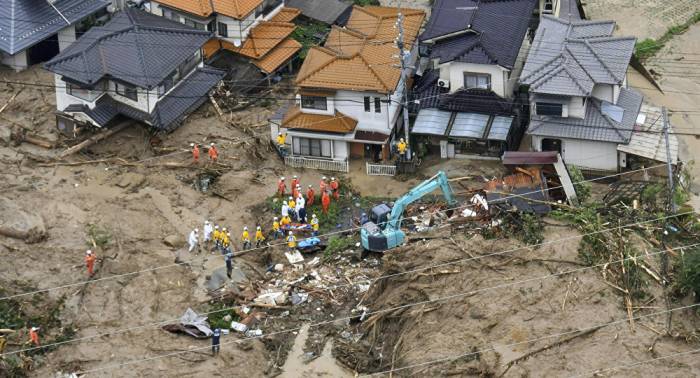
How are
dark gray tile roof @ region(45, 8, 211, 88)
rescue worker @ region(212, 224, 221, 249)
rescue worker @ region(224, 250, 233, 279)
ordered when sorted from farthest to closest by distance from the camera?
dark gray tile roof @ region(45, 8, 211, 88) → rescue worker @ region(212, 224, 221, 249) → rescue worker @ region(224, 250, 233, 279)

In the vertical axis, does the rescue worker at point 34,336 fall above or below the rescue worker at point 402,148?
below

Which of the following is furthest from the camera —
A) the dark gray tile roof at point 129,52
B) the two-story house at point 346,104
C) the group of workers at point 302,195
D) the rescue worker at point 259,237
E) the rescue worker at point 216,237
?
the dark gray tile roof at point 129,52

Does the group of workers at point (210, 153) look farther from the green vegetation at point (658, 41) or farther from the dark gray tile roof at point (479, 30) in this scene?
the green vegetation at point (658, 41)

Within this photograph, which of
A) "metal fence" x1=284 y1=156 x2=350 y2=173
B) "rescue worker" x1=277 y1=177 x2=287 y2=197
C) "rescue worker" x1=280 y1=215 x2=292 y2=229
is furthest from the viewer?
"metal fence" x1=284 y1=156 x2=350 y2=173

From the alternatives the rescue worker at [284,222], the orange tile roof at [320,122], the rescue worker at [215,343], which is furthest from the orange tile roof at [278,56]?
the rescue worker at [215,343]

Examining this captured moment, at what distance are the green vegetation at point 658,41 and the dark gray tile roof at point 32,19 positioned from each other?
1183 inches

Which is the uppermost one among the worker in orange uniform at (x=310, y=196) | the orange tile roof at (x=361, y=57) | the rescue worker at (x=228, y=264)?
the orange tile roof at (x=361, y=57)

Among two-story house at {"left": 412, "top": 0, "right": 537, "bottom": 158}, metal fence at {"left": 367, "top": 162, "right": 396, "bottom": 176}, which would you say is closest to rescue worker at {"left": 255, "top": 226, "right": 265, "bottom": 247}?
metal fence at {"left": 367, "top": 162, "right": 396, "bottom": 176}

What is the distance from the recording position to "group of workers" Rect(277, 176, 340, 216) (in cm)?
5103

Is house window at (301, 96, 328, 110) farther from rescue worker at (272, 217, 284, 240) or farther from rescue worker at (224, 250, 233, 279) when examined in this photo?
rescue worker at (224, 250, 233, 279)

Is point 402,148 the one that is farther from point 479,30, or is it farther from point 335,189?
point 479,30

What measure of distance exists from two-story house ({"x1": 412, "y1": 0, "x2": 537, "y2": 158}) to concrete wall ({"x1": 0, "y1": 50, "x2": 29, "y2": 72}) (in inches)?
840

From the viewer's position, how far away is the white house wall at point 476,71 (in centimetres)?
5472

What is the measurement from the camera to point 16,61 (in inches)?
2446
